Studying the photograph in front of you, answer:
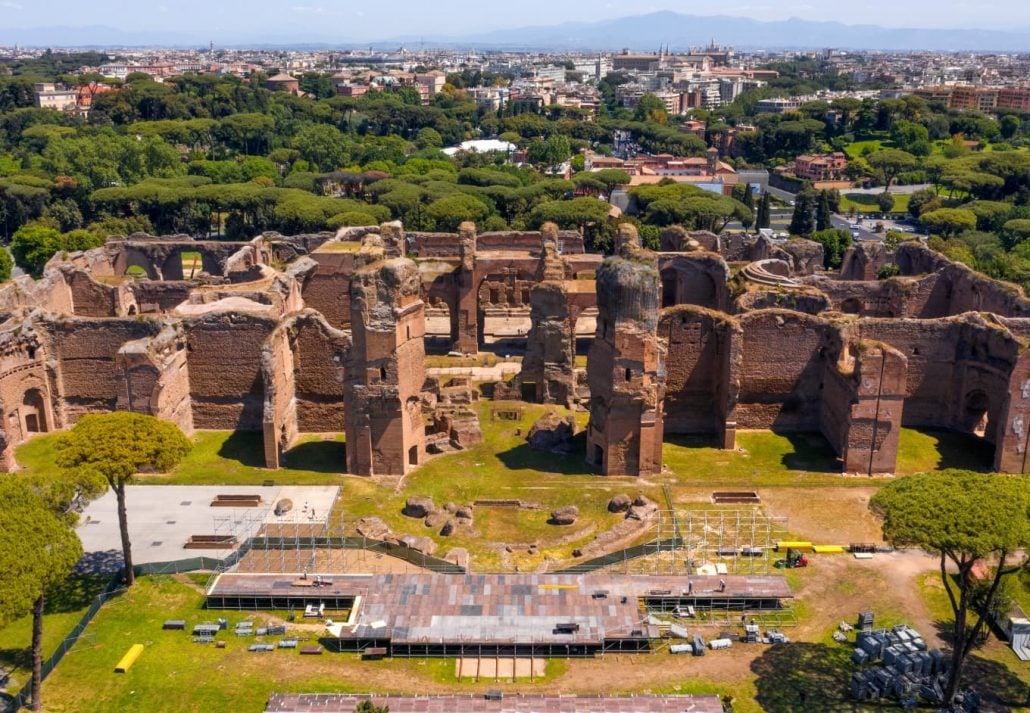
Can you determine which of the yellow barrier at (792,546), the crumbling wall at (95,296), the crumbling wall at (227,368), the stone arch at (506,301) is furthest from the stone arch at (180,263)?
the yellow barrier at (792,546)

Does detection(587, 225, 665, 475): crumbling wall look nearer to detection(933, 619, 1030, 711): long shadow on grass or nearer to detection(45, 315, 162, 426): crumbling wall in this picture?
detection(933, 619, 1030, 711): long shadow on grass

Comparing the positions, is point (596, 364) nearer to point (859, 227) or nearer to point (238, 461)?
point (238, 461)

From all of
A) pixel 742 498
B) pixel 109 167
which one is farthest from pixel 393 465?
pixel 109 167

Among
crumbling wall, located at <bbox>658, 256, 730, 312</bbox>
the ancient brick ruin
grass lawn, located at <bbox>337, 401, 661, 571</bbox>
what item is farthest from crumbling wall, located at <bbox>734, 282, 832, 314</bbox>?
grass lawn, located at <bbox>337, 401, 661, 571</bbox>

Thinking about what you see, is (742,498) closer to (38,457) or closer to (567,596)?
(567,596)

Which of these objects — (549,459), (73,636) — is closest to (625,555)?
(549,459)

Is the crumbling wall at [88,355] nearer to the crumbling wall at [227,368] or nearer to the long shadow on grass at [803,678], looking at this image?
the crumbling wall at [227,368]
